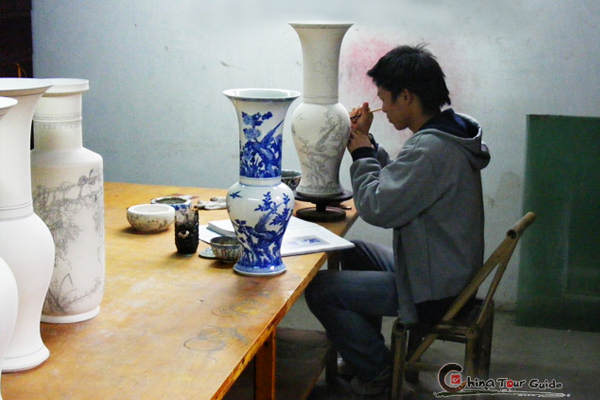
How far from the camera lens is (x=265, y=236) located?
2.21 meters

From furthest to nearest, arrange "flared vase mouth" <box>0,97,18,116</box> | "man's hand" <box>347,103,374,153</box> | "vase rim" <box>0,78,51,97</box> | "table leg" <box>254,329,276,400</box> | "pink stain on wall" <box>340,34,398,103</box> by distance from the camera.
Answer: "pink stain on wall" <box>340,34,398,103</box>, "man's hand" <box>347,103,374,153</box>, "table leg" <box>254,329,276,400</box>, "vase rim" <box>0,78,51,97</box>, "flared vase mouth" <box>0,97,18,116</box>

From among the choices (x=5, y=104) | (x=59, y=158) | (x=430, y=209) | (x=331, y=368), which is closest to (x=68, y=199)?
(x=59, y=158)

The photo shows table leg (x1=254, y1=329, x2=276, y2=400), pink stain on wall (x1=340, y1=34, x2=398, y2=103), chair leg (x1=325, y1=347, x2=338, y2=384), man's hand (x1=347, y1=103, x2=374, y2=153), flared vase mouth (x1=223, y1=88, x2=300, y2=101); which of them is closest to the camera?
table leg (x1=254, y1=329, x2=276, y2=400)

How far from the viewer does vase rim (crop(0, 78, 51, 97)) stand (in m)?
1.45

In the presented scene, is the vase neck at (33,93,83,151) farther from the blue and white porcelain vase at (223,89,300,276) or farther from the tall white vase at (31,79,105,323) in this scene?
the blue and white porcelain vase at (223,89,300,276)

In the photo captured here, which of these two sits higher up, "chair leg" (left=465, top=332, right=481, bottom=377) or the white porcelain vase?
the white porcelain vase

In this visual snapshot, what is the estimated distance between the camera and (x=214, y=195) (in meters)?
3.16

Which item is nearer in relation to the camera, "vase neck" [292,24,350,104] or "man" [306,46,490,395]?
"man" [306,46,490,395]

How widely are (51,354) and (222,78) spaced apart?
8.53 feet

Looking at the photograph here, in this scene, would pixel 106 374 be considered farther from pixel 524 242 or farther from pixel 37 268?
pixel 524 242

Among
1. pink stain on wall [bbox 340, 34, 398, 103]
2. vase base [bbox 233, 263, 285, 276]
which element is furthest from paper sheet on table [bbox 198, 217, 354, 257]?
pink stain on wall [bbox 340, 34, 398, 103]

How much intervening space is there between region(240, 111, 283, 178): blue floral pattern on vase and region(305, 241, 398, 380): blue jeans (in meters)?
0.71

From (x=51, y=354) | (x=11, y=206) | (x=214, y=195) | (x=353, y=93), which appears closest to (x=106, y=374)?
(x=51, y=354)

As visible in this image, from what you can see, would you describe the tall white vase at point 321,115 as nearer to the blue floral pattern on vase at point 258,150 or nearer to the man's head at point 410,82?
the man's head at point 410,82
